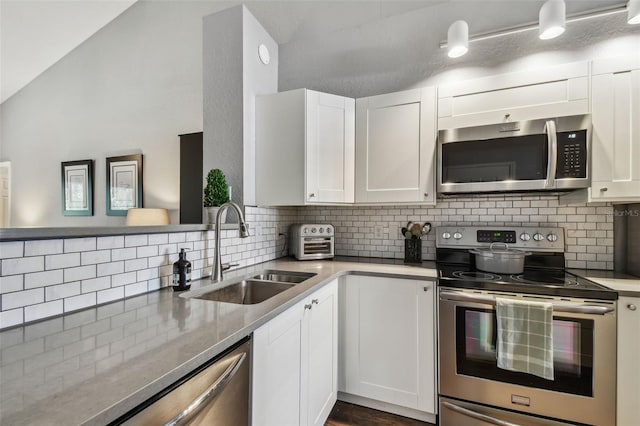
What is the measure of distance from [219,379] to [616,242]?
96.2 inches

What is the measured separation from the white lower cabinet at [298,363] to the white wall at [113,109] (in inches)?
82.2

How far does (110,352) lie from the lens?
0.70m

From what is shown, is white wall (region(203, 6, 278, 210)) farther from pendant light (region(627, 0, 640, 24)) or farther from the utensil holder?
pendant light (region(627, 0, 640, 24))

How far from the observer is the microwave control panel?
1.63m

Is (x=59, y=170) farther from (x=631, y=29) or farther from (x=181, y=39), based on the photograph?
(x=631, y=29)

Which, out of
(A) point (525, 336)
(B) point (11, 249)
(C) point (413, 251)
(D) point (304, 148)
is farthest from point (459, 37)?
(B) point (11, 249)

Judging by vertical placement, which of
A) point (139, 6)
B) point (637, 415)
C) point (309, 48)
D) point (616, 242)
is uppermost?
point (139, 6)

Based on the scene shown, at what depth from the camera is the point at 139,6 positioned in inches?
120

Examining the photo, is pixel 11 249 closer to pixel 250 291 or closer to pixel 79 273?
pixel 79 273

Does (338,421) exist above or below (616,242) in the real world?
below

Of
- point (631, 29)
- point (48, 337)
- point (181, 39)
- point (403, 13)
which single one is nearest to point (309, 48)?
point (403, 13)

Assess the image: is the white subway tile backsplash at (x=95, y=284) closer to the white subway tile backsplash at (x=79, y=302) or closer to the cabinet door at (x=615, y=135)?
the white subway tile backsplash at (x=79, y=302)

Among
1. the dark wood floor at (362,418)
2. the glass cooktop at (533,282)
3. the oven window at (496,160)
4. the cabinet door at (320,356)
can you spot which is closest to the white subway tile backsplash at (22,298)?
the cabinet door at (320,356)

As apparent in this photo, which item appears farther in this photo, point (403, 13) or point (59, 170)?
point (59, 170)
